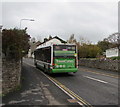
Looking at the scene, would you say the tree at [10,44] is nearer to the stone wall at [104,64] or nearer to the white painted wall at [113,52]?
the stone wall at [104,64]

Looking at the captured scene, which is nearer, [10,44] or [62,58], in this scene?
[10,44]

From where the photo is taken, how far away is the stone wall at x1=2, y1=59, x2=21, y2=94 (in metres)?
8.67

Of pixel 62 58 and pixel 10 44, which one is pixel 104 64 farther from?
pixel 10 44

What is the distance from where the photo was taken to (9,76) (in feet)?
29.9

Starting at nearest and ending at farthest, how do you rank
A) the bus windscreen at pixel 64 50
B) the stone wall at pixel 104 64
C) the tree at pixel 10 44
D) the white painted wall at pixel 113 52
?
the tree at pixel 10 44 → the bus windscreen at pixel 64 50 → the stone wall at pixel 104 64 → the white painted wall at pixel 113 52

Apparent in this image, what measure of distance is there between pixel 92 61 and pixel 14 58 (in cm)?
2146

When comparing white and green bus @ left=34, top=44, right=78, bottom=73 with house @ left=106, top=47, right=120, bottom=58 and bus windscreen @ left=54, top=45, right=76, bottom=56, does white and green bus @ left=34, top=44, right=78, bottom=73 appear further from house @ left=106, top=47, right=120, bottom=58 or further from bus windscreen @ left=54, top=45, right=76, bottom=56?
house @ left=106, top=47, right=120, bottom=58

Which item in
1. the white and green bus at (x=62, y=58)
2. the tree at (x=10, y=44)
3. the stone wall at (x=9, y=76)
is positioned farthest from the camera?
the white and green bus at (x=62, y=58)

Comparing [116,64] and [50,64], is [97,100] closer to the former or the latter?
[50,64]

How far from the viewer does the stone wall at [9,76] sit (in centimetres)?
867

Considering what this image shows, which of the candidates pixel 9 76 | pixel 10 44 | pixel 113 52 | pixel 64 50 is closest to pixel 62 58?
pixel 64 50

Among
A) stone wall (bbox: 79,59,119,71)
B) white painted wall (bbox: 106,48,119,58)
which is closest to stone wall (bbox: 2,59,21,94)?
stone wall (bbox: 79,59,119,71)

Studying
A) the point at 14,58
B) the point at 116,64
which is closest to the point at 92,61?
the point at 116,64

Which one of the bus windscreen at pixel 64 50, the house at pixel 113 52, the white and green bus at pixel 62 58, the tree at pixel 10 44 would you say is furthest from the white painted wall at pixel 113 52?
the tree at pixel 10 44
